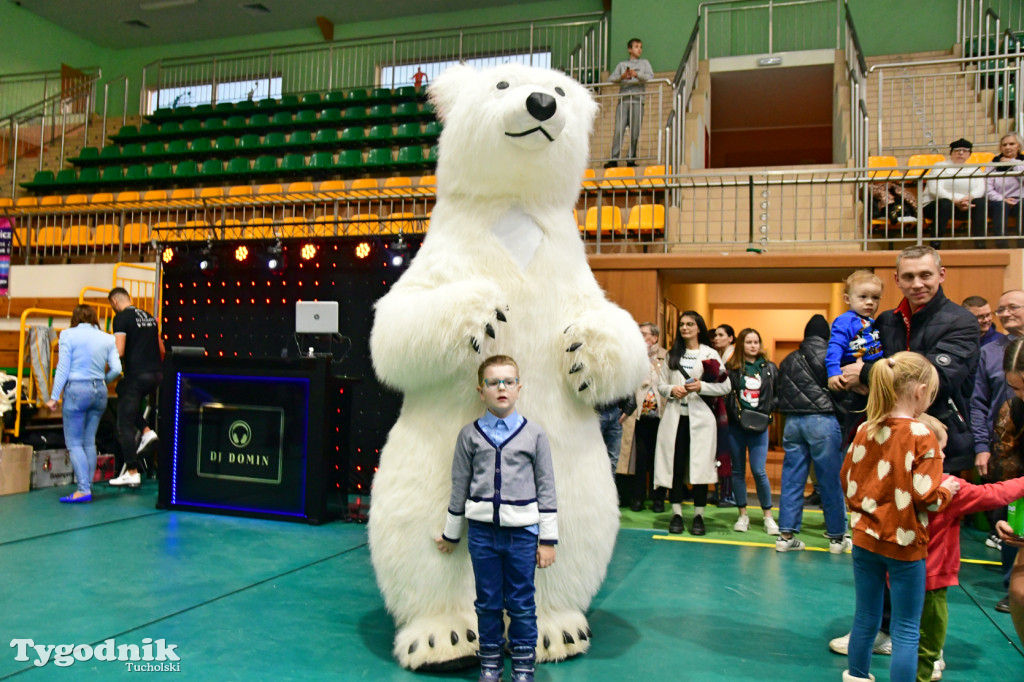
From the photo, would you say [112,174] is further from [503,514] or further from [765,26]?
[503,514]

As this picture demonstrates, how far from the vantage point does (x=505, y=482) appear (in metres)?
2.33

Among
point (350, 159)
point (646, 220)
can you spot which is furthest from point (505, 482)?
point (350, 159)

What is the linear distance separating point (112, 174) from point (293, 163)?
3.44m

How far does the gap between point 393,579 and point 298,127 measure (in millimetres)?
12732

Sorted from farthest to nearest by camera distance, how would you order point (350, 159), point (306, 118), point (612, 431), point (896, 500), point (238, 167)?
point (306, 118) → point (238, 167) → point (350, 159) → point (612, 431) → point (896, 500)

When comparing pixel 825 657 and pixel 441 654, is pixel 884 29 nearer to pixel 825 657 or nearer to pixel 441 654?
pixel 825 657

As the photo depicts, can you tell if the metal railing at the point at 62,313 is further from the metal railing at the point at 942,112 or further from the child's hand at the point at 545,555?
the metal railing at the point at 942,112

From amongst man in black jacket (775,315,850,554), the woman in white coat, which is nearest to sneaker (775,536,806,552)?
man in black jacket (775,315,850,554)

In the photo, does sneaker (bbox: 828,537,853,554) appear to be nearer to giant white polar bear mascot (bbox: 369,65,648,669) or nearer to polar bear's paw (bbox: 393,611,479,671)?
giant white polar bear mascot (bbox: 369,65,648,669)

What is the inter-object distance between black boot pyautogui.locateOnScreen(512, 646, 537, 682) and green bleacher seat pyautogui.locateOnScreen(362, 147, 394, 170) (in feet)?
34.4

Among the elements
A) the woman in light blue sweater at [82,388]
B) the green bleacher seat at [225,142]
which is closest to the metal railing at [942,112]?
the woman in light blue sweater at [82,388]

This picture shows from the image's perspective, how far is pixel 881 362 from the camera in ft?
7.39

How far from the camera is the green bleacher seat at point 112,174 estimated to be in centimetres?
1290

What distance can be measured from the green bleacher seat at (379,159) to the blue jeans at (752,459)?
8.38 metres
